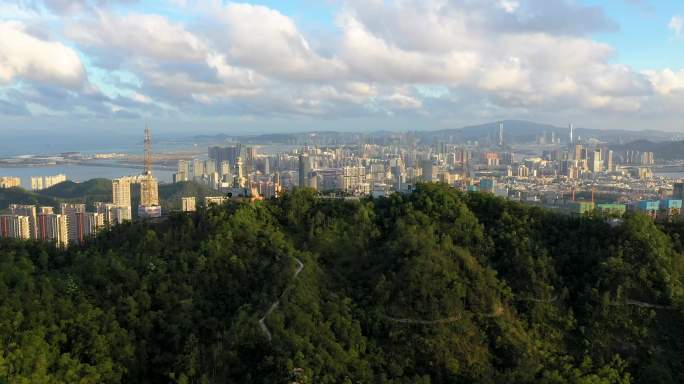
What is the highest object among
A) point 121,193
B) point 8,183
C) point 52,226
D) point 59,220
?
point 8,183

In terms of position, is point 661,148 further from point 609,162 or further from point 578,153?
point 578,153

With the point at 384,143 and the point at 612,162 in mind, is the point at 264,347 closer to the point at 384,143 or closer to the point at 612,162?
the point at 612,162

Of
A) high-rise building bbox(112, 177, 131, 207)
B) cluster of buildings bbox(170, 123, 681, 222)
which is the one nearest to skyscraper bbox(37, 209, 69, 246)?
cluster of buildings bbox(170, 123, 681, 222)

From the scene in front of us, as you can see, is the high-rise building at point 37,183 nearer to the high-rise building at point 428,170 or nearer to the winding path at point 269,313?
the high-rise building at point 428,170

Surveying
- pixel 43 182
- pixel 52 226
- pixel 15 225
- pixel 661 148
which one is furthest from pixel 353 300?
pixel 661 148

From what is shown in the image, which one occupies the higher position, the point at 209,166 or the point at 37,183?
the point at 209,166

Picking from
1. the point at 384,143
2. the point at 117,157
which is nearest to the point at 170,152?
the point at 117,157

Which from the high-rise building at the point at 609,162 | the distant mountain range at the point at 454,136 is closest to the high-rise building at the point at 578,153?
the high-rise building at the point at 609,162
